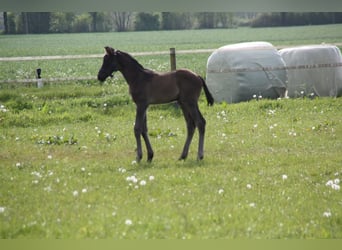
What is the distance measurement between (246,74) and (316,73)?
1.68 metres

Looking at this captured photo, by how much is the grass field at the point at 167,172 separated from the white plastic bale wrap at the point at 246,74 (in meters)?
1.24

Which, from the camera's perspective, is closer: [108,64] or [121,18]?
[121,18]

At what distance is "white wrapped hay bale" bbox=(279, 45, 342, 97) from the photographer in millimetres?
12844

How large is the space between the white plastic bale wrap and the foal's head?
6044 mm

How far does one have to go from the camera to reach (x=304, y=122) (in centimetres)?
1034

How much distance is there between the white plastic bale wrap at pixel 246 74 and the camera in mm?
13359

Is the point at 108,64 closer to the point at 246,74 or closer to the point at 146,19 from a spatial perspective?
the point at 146,19

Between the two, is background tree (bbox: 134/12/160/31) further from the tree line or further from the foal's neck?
the foal's neck

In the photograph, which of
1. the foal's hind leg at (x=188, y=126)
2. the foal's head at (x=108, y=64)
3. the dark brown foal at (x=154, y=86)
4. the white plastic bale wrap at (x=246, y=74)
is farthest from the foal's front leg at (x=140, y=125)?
the white plastic bale wrap at (x=246, y=74)

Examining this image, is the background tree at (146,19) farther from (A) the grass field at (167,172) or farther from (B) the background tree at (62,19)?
(A) the grass field at (167,172)

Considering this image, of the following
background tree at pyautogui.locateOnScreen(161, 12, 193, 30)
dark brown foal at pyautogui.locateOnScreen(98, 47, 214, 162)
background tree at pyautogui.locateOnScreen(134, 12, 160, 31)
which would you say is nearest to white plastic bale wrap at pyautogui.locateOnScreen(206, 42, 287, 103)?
background tree at pyautogui.locateOnScreen(161, 12, 193, 30)

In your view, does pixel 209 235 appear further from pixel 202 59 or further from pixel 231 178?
pixel 202 59

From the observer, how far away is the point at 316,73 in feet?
42.7

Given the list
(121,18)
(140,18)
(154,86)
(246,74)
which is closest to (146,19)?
(121,18)
